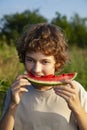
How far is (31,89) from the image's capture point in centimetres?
374

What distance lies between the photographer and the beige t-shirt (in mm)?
3654

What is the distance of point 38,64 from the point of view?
350cm

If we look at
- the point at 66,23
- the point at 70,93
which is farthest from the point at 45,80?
the point at 66,23

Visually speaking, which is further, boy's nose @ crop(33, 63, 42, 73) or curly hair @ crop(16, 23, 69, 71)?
curly hair @ crop(16, 23, 69, 71)

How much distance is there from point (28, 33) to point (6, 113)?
2.35 feet

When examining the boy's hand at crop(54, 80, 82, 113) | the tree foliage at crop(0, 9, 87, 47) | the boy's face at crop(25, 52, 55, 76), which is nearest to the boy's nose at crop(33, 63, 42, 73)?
the boy's face at crop(25, 52, 55, 76)

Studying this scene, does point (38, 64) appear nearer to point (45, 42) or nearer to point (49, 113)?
point (45, 42)

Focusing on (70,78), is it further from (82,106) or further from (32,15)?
(32,15)

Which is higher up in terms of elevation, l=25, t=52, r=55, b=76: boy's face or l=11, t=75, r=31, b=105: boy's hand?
l=25, t=52, r=55, b=76: boy's face

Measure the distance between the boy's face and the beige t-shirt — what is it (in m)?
0.21

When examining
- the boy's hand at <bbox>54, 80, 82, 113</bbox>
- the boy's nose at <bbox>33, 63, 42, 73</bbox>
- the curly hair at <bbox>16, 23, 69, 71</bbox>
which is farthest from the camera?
the curly hair at <bbox>16, 23, 69, 71</bbox>

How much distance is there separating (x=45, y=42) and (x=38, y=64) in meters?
0.24

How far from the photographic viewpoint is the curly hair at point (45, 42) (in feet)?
11.8

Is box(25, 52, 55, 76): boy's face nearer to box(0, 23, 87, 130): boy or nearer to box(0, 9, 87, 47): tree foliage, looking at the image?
box(0, 23, 87, 130): boy
